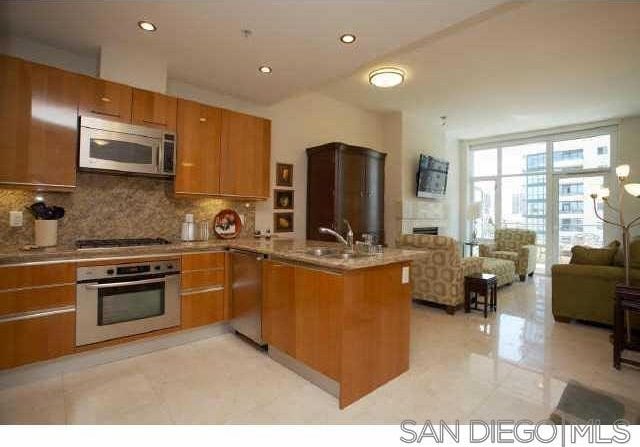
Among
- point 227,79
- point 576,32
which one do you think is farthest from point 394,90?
point 227,79

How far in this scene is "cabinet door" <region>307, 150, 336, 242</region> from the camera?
4.20m

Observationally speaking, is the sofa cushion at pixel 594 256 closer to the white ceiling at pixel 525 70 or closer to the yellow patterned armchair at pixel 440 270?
the yellow patterned armchair at pixel 440 270

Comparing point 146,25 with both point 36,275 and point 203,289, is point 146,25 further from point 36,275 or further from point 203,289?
point 203,289

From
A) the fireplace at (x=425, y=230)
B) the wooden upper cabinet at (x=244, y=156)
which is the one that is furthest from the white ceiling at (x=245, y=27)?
the fireplace at (x=425, y=230)

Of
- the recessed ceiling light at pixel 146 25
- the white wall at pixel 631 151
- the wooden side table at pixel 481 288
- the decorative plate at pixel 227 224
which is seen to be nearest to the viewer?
the recessed ceiling light at pixel 146 25

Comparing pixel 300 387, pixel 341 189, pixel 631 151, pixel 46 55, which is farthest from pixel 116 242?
pixel 631 151

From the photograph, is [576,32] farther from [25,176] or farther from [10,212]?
[10,212]

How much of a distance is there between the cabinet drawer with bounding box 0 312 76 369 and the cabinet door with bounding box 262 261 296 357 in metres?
1.40

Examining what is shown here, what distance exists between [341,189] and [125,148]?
2521 mm

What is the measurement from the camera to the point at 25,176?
7.53 feet

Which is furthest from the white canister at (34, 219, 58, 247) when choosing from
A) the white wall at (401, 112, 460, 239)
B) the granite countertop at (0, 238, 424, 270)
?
the white wall at (401, 112, 460, 239)

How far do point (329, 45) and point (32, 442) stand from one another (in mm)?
3016

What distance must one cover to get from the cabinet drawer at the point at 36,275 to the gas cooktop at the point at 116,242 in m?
0.26

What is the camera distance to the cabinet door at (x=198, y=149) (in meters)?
3.02
